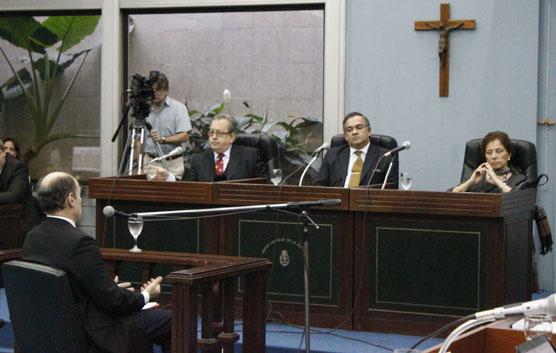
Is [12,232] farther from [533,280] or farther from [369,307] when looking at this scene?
[533,280]

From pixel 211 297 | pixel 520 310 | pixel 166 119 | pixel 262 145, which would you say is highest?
pixel 166 119

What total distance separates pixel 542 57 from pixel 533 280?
171 cm

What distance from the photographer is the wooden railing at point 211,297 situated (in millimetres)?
4109

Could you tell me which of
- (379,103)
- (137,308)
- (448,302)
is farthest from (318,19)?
(137,308)

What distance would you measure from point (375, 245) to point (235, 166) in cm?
140

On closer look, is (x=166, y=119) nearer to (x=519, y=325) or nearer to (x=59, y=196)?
(x=59, y=196)

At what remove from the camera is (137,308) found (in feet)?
13.6

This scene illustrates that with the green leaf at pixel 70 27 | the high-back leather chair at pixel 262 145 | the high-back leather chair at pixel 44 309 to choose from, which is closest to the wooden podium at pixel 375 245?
the high-back leather chair at pixel 262 145

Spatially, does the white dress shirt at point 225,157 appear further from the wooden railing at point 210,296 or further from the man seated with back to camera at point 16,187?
the wooden railing at point 210,296

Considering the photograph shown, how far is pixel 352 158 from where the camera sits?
6.67 m

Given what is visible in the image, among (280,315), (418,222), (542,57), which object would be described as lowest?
(280,315)

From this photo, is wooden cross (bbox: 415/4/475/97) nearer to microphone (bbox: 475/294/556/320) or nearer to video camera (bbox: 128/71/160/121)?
video camera (bbox: 128/71/160/121)

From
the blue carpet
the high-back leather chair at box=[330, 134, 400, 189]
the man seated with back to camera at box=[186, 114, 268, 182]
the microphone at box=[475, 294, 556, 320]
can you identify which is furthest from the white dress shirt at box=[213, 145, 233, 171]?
the microphone at box=[475, 294, 556, 320]

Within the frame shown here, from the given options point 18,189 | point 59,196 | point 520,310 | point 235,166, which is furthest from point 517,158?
point 520,310
